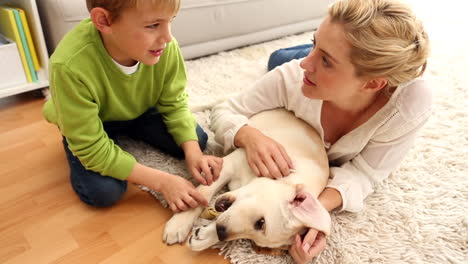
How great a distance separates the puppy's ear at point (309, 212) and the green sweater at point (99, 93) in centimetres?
41

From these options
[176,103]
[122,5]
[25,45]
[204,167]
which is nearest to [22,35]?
[25,45]

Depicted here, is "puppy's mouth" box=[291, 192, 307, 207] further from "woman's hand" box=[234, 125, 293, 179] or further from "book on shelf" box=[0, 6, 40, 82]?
"book on shelf" box=[0, 6, 40, 82]

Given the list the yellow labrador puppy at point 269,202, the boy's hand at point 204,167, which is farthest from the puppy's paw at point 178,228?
the boy's hand at point 204,167

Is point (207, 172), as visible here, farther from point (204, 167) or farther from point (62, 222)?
point (62, 222)

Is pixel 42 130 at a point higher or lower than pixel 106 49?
lower

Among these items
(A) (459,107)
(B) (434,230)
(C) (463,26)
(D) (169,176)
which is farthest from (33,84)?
(C) (463,26)

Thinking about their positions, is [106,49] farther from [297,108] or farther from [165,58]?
[297,108]

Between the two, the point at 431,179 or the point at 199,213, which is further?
the point at 431,179

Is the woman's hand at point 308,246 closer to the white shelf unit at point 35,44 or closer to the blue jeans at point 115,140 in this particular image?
the blue jeans at point 115,140

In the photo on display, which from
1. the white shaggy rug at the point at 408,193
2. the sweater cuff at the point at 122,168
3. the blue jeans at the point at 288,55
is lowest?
the white shaggy rug at the point at 408,193

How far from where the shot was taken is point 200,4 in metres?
1.61

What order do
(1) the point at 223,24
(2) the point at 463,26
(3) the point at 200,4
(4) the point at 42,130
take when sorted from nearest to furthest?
(4) the point at 42,130 → (3) the point at 200,4 → (1) the point at 223,24 → (2) the point at 463,26

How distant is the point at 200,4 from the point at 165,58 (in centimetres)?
75

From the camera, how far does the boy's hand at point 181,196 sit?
0.88 meters
